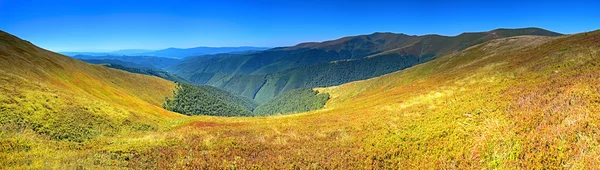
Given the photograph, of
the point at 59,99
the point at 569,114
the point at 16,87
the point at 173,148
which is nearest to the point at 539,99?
the point at 569,114

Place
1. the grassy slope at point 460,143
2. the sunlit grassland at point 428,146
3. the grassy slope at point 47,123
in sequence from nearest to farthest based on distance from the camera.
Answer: the grassy slope at point 460,143 → the sunlit grassland at point 428,146 → the grassy slope at point 47,123

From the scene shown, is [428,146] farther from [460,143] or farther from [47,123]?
[47,123]

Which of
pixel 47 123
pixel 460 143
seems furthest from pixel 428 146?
pixel 47 123

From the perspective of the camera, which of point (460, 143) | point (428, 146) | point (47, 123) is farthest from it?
point (47, 123)

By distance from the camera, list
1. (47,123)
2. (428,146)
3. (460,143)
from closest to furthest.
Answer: (460,143) → (428,146) → (47,123)

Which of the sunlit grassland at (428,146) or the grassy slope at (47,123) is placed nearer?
the sunlit grassland at (428,146)

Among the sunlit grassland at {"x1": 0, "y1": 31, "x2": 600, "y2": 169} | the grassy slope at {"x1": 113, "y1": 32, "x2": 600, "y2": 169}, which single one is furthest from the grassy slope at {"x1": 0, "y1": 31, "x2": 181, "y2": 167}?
the grassy slope at {"x1": 113, "y1": 32, "x2": 600, "y2": 169}

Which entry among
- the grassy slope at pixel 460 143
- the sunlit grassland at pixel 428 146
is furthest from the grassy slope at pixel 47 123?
the grassy slope at pixel 460 143

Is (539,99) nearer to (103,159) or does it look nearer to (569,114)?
(569,114)

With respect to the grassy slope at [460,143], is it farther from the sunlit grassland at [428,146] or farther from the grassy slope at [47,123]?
the grassy slope at [47,123]

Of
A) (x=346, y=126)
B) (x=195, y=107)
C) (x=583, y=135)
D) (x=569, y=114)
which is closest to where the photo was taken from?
(x=583, y=135)

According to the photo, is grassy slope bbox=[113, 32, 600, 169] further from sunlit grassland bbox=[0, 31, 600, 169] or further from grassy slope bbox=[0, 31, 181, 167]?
grassy slope bbox=[0, 31, 181, 167]
